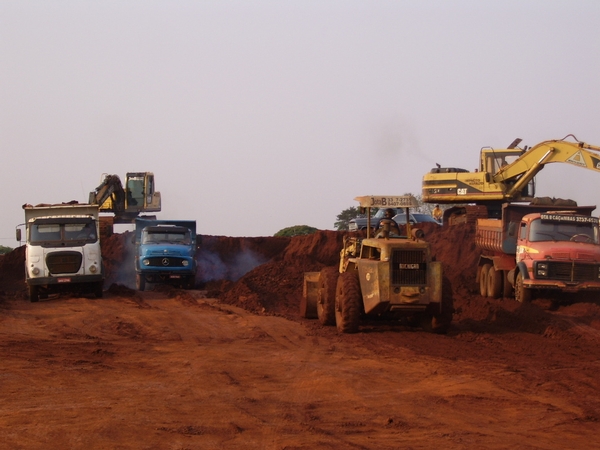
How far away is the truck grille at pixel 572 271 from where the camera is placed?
65.4 feet

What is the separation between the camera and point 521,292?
2097 centimetres

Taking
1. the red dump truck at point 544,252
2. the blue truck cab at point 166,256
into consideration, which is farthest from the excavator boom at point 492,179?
the blue truck cab at point 166,256

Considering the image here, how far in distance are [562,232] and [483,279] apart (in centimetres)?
448

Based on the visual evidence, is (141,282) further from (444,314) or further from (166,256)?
(444,314)

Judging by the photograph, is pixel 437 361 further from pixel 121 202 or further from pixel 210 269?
pixel 121 202

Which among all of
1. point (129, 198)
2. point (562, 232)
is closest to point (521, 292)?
point (562, 232)

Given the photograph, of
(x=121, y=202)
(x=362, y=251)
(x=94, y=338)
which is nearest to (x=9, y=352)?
(x=94, y=338)

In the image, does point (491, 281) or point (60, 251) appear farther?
point (60, 251)

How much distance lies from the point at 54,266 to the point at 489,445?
1851 cm

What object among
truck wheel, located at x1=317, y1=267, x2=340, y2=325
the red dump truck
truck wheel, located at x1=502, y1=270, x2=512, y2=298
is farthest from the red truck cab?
truck wheel, located at x1=317, y1=267, x2=340, y2=325

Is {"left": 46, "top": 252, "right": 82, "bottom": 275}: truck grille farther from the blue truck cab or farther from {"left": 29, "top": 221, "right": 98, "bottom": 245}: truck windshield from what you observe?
the blue truck cab

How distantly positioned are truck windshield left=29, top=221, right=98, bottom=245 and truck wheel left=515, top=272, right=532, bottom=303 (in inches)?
491

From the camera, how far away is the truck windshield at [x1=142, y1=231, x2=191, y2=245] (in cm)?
2912

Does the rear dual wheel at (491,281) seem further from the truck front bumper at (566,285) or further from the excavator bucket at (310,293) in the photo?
the excavator bucket at (310,293)
